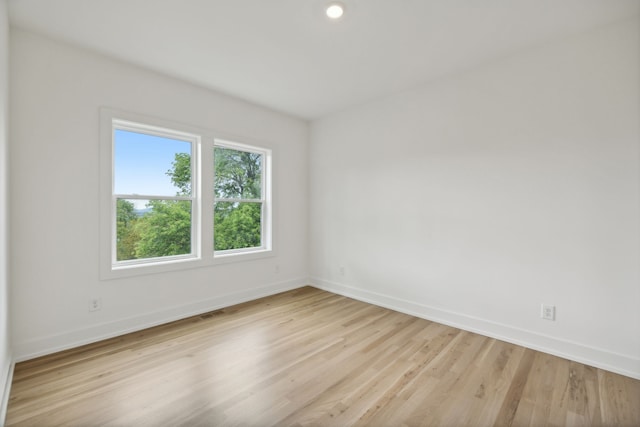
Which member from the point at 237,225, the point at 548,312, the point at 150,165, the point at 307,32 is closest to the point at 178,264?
the point at 237,225

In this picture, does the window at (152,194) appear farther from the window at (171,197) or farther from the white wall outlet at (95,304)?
the white wall outlet at (95,304)

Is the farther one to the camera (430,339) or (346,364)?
(430,339)

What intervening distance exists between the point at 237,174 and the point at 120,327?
2151 mm

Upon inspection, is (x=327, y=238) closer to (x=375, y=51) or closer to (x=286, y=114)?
(x=286, y=114)

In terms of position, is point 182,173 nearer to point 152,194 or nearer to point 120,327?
point 152,194

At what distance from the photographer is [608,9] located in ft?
7.07

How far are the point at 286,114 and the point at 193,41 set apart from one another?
195 cm

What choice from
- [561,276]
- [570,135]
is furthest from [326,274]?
[570,135]

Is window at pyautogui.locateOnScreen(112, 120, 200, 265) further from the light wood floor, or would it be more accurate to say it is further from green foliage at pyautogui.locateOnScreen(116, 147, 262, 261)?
the light wood floor

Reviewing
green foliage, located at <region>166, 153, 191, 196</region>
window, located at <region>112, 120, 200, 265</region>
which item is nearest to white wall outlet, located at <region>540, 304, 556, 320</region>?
window, located at <region>112, 120, 200, 265</region>

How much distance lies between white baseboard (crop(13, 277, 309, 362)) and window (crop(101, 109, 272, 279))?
1.51 feet

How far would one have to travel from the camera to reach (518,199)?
274 centimetres

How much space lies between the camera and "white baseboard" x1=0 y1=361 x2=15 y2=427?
170 cm

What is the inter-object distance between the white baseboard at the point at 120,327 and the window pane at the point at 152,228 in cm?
62
